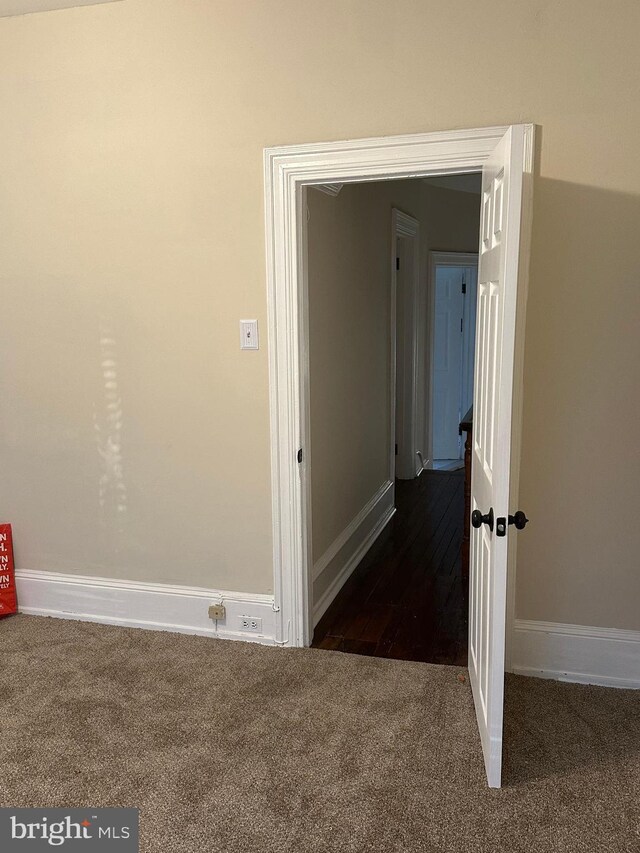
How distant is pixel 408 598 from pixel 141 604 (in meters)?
1.37

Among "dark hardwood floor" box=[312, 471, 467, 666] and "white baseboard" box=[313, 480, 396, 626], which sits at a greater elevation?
"white baseboard" box=[313, 480, 396, 626]

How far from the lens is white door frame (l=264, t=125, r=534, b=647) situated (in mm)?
2619

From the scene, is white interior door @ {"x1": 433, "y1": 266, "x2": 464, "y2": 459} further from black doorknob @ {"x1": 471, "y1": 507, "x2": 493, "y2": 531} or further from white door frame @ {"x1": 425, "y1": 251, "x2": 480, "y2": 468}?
black doorknob @ {"x1": 471, "y1": 507, "x2": 493, "y2": 531}

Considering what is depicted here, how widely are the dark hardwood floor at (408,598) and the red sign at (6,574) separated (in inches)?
59.2

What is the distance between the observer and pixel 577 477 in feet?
8.93

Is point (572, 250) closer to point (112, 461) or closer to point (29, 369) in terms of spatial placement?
point (112, 461)

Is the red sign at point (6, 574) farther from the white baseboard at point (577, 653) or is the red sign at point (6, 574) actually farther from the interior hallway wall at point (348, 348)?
the white baseboard at point (577, 653)

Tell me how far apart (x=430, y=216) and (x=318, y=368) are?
3.12 metres

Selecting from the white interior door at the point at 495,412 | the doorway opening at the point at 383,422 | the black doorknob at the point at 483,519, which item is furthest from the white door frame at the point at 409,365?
the black doorknob at the point at 483,519

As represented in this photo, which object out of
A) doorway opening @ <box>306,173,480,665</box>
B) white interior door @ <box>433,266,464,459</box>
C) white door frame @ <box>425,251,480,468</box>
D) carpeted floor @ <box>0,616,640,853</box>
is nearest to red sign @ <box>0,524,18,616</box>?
carpeted floor @ <box>0,616,640,853</box>

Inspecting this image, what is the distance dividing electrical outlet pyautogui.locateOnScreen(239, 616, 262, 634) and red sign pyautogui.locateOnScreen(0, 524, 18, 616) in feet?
3.89

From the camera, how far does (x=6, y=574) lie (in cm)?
349

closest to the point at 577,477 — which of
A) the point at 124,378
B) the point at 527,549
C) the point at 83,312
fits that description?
the point at 527,549
